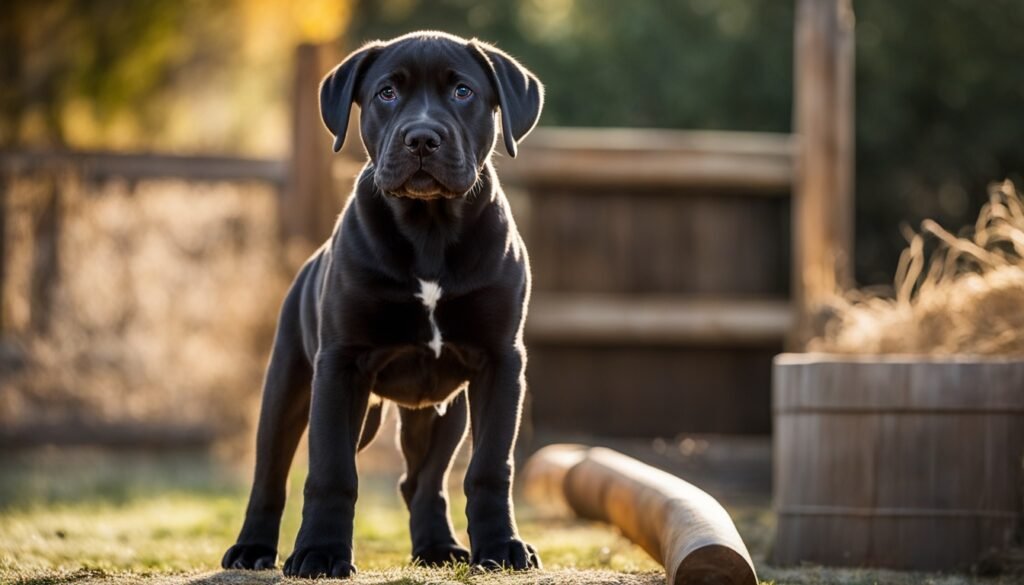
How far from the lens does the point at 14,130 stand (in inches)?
599

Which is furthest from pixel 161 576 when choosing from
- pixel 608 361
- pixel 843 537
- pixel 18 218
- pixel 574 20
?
pixel 574 20

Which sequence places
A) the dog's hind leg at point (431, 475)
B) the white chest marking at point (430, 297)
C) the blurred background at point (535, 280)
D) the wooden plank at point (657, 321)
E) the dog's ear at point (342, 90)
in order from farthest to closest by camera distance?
the wooden plank at point (657, 321), the blurred background at point (535, 280), the dog's hind leg at point (431, 475), the dog's ear at point (342, 90), the white chest marking at point (430, 297)

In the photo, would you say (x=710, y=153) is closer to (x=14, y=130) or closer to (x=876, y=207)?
(x=876, y=207)

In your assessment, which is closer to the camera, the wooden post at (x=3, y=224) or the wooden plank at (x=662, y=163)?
the wooden plank at (x=662, y=163)

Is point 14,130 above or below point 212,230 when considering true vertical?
above

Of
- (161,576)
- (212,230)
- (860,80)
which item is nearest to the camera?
(161,576)

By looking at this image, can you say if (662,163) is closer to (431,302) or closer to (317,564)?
(431,302)

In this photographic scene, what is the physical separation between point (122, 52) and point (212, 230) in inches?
193

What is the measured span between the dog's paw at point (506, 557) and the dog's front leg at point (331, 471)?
1.36ft

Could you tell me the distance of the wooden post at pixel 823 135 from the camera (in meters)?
10.7

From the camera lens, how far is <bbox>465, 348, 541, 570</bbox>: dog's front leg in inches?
191

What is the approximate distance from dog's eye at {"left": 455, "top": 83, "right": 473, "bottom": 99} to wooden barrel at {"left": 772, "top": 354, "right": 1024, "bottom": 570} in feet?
6.25

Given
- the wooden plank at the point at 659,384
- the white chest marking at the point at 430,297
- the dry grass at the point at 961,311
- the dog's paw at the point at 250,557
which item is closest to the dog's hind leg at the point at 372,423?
the dog's paw at the point at 250,557

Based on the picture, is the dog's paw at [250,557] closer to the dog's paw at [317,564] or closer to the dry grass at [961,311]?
the dog's paw at [317,564]
